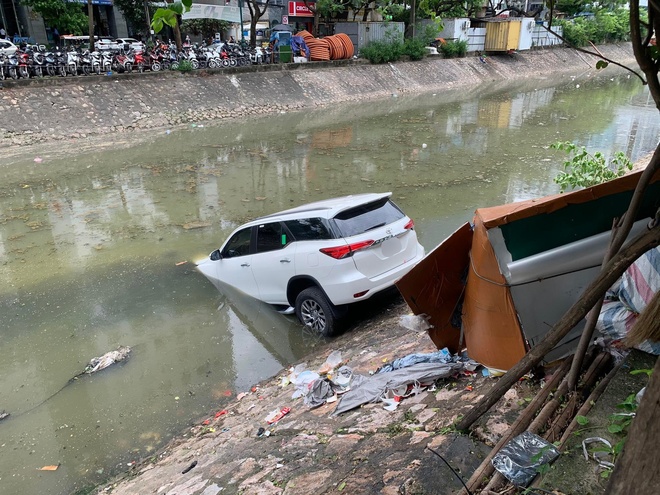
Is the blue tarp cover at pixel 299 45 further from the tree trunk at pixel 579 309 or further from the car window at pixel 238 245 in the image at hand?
the tree trunk at pixel 579 309

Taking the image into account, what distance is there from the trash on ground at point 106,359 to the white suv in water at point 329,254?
73.0 inches

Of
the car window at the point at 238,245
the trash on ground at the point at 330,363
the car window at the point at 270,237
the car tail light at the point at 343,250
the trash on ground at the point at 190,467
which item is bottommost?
the trash on ground at the point at 330,363

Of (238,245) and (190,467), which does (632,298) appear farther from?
(238,245)

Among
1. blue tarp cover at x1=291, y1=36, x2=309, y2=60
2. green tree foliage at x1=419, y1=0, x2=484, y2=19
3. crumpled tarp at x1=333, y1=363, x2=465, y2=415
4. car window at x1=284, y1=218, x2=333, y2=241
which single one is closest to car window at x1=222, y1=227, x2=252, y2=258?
car window at x1=284, y1=218, x2=333, y2=241

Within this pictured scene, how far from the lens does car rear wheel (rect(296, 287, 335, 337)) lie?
6.16 meters

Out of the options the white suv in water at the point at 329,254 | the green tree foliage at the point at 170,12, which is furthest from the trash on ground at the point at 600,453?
the white suv in water at the point at 329,254

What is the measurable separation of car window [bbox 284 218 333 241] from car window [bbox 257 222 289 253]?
0.16 m

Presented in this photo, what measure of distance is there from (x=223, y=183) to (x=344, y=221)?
8.01m

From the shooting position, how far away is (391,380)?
177 inches

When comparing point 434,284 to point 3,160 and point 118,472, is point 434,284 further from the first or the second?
point 3,160

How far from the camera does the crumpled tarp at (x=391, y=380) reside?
4.28 m

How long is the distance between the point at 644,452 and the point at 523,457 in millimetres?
1103

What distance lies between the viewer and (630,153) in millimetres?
15000

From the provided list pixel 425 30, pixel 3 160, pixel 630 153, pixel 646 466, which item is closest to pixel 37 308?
pixel 646 466
